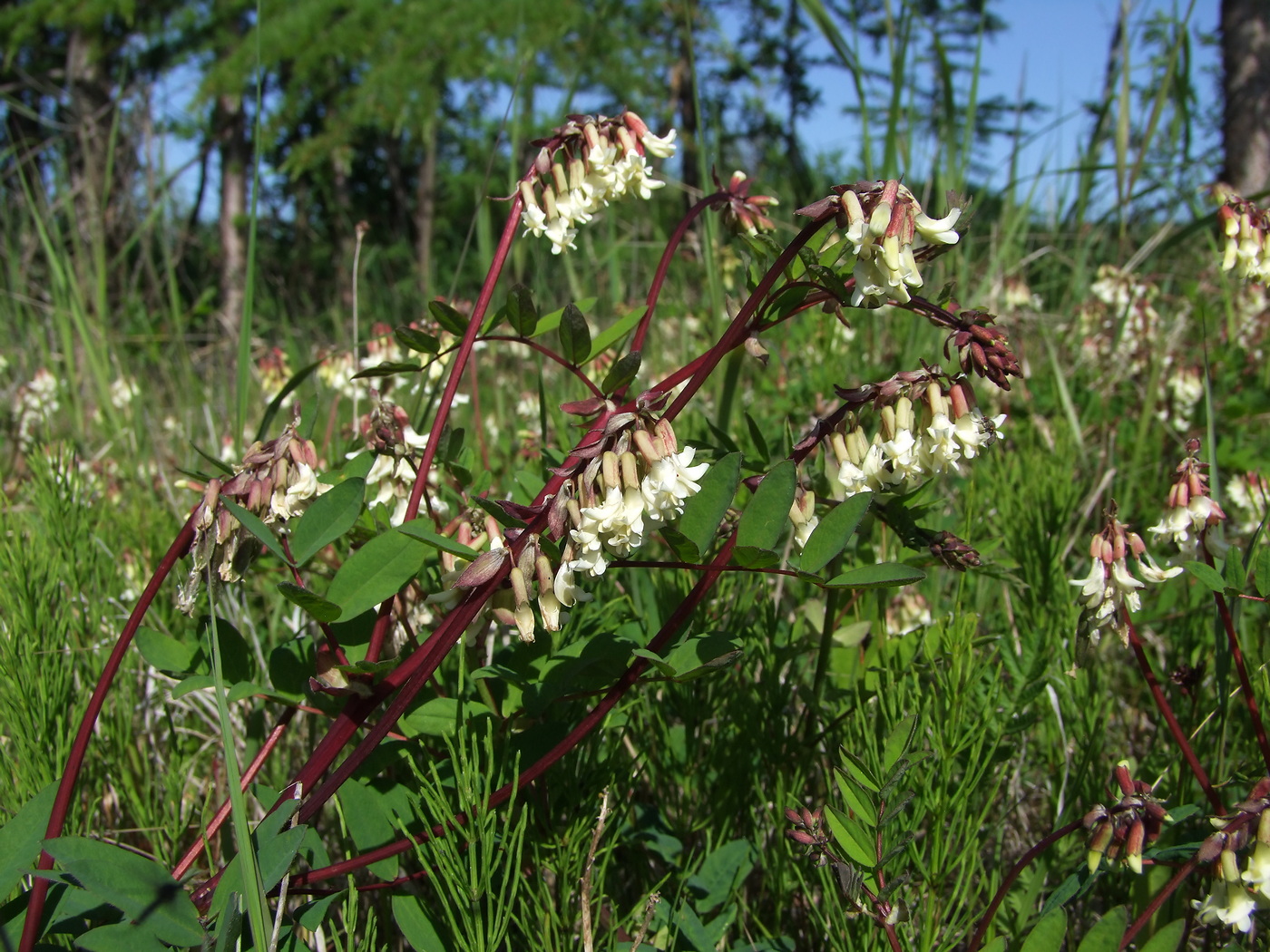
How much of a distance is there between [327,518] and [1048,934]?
890mm

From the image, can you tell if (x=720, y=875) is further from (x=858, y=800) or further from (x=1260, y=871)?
(x=1260, y=871)

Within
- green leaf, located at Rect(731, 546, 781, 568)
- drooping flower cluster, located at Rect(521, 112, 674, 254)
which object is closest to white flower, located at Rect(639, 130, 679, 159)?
drooping flower cluster, located at Rect(521, 112, 674, 254)

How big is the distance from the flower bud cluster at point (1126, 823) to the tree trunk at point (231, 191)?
9.30 meters

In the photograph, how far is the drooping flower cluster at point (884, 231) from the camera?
0.85m

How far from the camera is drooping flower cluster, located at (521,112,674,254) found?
116 cm

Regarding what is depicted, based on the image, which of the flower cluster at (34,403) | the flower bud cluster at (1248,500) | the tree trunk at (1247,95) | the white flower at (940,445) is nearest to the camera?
the white flower at (940,445)

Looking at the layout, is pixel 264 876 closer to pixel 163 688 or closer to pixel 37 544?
pixel 163 688

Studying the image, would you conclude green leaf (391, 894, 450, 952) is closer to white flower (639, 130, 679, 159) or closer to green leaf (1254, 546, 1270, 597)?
white flower (639, 130, 679, 159)

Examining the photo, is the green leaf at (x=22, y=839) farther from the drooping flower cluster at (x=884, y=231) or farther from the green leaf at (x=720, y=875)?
the drooping flower cluster at (x=884, y=231)

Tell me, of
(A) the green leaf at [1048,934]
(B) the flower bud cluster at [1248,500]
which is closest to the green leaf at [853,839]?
(A) the green leaf at [1048,934]

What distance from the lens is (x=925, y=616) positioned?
183 cm

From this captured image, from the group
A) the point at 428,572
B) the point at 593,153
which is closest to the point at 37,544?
the point at 428,572

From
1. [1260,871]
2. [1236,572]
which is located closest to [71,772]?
[1260,871]

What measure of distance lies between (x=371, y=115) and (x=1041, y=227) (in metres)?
6.79
